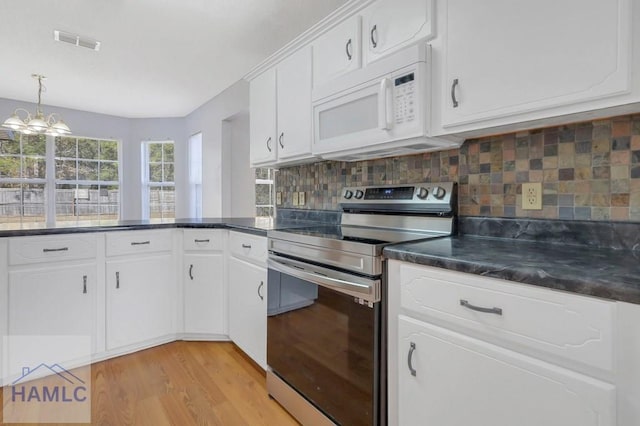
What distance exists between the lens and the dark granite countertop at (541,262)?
765mm

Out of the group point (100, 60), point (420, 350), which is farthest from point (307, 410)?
point (100, 60)

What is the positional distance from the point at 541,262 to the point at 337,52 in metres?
1.46

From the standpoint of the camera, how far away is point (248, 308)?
2.20 meters

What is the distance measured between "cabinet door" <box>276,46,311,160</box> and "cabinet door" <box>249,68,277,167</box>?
0.08 m

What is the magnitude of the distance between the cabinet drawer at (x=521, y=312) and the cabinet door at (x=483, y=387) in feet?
0.16

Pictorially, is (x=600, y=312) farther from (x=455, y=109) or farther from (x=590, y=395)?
(x=455, y=109)

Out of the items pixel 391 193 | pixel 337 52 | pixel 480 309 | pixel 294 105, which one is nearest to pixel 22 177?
pixel 294 105

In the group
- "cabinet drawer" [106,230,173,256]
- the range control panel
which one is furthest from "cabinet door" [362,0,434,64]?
"cabinet drawer" [106,230,173,256]

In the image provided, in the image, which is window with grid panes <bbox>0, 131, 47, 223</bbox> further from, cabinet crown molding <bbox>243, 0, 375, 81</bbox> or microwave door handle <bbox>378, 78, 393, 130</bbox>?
microwave door handle <bbox>378, 78, 393, 130</bbox>

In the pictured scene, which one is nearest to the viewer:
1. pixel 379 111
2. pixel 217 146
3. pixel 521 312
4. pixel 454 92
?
pixel 521 312

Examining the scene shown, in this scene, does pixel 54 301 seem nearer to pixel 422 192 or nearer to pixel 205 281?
pixel 205 281

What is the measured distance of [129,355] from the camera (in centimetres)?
238

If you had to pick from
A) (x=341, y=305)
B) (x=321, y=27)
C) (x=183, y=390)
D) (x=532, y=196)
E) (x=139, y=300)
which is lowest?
(x=183, y=390)

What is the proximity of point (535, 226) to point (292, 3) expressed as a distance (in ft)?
7.04
